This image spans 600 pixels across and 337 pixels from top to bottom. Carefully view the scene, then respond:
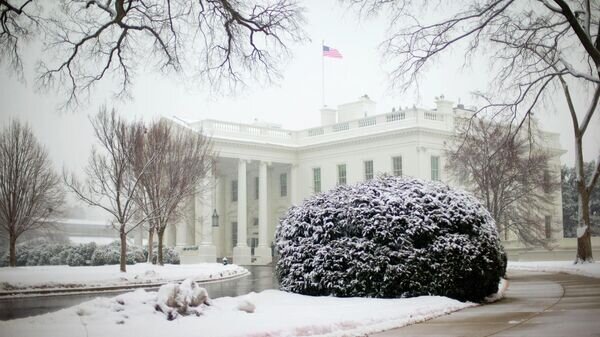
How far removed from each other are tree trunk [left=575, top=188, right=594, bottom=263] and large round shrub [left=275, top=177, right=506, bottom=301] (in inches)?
285

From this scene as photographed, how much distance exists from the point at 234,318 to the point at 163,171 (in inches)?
830

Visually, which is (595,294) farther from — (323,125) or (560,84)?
(323,125)

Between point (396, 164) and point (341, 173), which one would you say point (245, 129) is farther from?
point (396, 164)

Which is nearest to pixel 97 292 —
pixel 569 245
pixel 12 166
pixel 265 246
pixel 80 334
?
pixel 12 166

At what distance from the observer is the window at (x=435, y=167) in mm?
43406

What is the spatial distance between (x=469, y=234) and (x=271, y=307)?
4298mm

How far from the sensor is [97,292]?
723 inches

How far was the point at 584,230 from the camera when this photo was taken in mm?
19016

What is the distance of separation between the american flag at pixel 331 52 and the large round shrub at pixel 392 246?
2.59 metres

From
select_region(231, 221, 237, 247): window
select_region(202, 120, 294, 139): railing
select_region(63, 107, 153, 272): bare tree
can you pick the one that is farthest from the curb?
select_region(231, 221, 237, 247): window

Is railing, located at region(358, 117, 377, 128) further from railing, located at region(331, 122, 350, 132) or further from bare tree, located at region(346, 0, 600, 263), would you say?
bare tree, located at region(346, 0, 600, 263)

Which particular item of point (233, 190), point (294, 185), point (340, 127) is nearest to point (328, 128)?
point (340, 127)

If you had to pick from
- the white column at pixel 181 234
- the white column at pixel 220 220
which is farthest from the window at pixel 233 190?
the white column at pixel 181 234

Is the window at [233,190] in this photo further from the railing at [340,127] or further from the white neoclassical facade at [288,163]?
the railing at [340,127]
